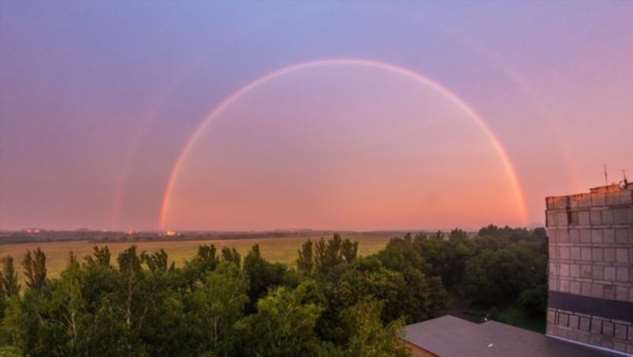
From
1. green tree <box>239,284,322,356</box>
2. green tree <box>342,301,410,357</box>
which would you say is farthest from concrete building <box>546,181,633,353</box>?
green tree <box>239,284,322,356</box>

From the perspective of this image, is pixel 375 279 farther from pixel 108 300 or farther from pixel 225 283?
pixel 108 300

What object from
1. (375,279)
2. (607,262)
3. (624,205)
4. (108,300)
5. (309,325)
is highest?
(624,205)

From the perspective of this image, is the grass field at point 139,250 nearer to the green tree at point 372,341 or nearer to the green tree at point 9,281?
the green tree at point 9,281

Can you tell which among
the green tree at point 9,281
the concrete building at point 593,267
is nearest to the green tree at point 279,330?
the concrete building at point 593,267

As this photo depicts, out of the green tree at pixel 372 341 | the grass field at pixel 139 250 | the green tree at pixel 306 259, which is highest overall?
the green tree at pixel 372 341

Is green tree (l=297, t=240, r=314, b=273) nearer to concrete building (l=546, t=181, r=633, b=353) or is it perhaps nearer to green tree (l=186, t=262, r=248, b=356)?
concrete building (l=546, t=181, r=633, b=353)

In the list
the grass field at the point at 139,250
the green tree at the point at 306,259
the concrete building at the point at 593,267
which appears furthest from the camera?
the grass field at the point at 139,250

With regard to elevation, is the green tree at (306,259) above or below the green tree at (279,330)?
below

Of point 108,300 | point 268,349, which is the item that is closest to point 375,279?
point 268,349
